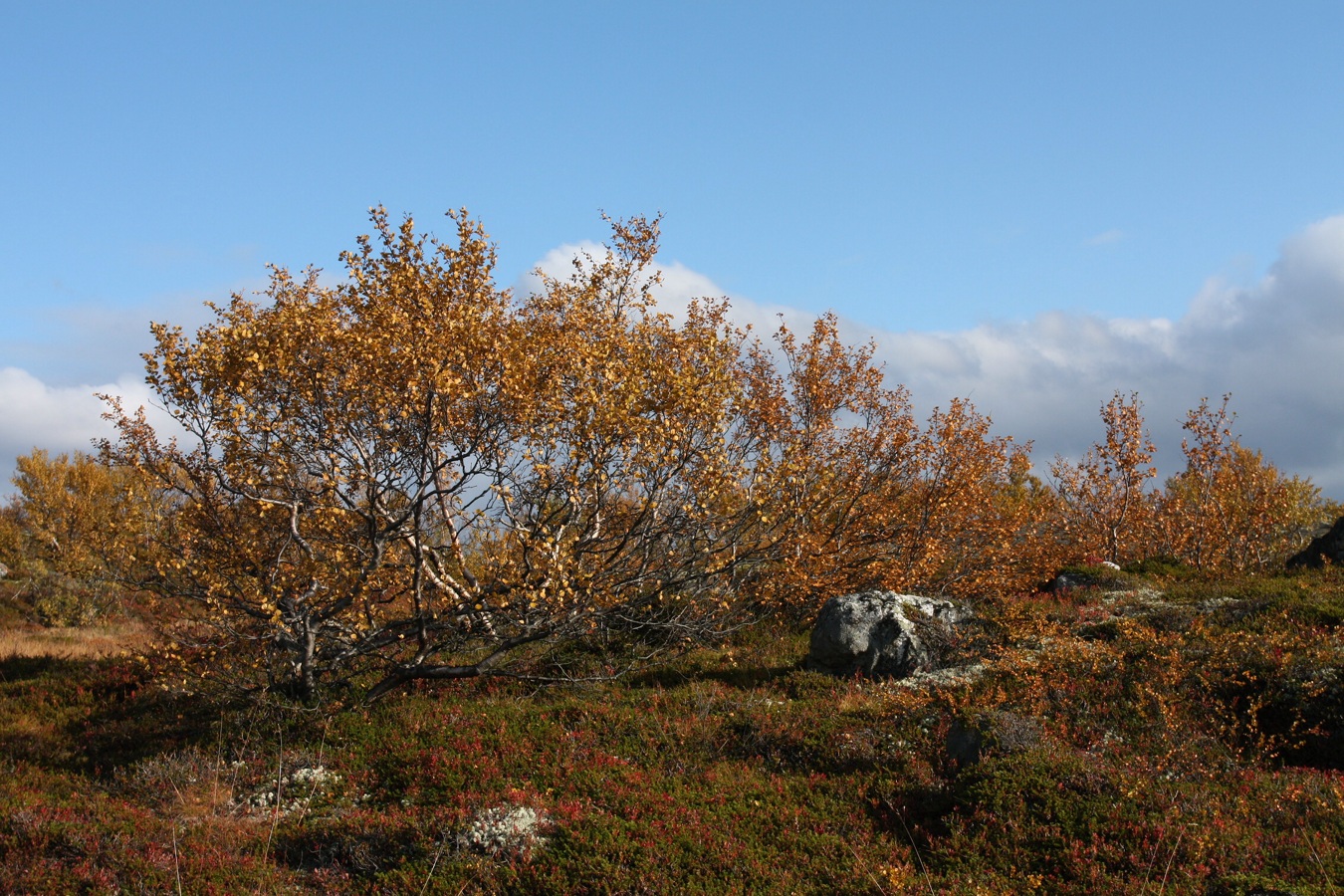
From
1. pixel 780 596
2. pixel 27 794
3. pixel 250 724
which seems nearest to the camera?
pixel 27 794

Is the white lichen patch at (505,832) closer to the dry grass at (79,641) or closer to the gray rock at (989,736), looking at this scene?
the gray rock at (989,736)

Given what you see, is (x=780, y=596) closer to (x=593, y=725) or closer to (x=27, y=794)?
(x=593, y=725)

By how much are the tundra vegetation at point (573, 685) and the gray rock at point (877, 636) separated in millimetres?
657

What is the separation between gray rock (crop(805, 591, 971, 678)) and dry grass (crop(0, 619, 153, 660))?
14.7 m

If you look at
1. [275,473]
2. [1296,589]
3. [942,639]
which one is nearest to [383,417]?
[275,473]

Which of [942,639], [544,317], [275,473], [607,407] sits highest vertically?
[544,317]

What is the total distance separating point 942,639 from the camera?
17.1 m

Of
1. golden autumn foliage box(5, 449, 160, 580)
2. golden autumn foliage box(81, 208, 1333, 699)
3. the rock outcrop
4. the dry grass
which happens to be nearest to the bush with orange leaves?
golden autumn foliage box(81, 208, 1333, 699)

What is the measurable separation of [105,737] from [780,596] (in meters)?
14.2

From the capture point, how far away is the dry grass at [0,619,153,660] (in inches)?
884

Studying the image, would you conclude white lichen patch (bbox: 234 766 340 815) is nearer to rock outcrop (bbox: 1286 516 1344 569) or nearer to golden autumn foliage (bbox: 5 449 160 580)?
rock outcrop (bbox: 1286 516 1344 569)

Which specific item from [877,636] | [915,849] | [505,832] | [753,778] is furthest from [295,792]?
[877,636]

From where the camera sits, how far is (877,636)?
16859 millimetres

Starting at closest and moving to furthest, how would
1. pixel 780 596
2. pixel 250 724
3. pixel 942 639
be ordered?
1. pixel 250 724
2. pixel 942 639
3. pixel 780 596
